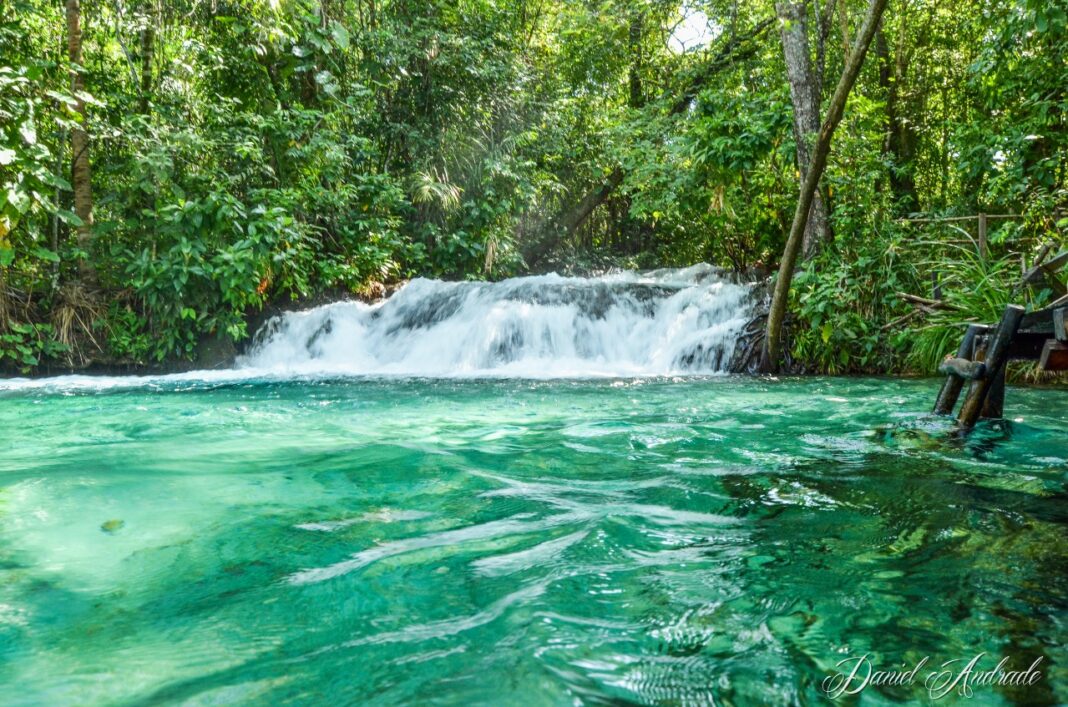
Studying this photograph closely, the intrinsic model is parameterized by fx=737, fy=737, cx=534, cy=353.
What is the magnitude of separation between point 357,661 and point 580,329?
8.95m

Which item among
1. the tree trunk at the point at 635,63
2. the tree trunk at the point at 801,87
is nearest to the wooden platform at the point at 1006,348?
the tree trunk at the point at 801,87

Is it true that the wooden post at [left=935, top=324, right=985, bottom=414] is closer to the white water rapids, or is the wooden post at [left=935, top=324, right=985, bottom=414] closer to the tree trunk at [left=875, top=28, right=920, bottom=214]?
the white water rapids

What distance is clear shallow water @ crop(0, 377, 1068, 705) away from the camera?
71.1 inches

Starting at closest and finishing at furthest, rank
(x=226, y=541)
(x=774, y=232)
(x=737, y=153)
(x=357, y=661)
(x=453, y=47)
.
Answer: (x=357, y=661) → (x=226, y=541) → (x=737, y=153) → (x=774, y=232) → (x=453, y=47)

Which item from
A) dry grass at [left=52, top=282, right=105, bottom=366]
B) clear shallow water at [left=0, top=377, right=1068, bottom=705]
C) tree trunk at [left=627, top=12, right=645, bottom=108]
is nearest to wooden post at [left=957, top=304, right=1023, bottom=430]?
clear shallow water at [left=0, top=377, right=1068, bottom=705]

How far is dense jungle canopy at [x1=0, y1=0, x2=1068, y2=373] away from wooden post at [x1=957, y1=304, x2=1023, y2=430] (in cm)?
291

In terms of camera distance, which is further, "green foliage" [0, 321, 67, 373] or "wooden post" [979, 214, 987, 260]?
"green foliage" [0, 321, 67, 373]

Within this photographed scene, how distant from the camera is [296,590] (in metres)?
2.35

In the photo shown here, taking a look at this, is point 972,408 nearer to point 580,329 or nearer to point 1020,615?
point 1020,615

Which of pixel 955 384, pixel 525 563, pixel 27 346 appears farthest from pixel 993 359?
pixel 27 346

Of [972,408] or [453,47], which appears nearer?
[972,408]

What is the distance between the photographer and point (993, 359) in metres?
4.39

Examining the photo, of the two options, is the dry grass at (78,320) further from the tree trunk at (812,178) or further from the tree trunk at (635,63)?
the tree trunk at (635,63)

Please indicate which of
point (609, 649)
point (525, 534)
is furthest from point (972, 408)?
point (609, 649)
